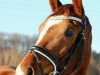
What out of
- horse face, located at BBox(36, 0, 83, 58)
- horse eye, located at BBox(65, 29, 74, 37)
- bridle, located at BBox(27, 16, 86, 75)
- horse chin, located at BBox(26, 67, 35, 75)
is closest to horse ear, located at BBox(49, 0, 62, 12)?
horse face, located at BBox(36, 0, 83, 58)

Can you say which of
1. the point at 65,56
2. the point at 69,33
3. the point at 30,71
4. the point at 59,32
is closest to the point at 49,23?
the point at 59,32

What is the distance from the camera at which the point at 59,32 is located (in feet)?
18.7

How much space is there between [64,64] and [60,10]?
2.58 ft

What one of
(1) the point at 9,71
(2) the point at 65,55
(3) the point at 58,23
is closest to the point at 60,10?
(3) the point at 58,23

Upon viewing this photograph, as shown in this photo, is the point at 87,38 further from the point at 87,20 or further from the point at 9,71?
the point at 9,71

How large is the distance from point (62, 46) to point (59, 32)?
0.64ft

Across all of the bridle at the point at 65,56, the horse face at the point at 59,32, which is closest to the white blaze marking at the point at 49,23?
the horse face at the point at 59,32

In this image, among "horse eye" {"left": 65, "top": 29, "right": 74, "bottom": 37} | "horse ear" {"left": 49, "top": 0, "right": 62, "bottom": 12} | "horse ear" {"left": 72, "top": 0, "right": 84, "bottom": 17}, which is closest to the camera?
"horse eye" {"left": 65, "top": 29, "right": 74, "bottom": 37}

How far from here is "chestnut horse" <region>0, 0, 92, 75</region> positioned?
545cm

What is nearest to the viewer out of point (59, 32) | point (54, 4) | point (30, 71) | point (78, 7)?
point (30, 71)

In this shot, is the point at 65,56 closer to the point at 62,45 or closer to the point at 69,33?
the point at 62,45

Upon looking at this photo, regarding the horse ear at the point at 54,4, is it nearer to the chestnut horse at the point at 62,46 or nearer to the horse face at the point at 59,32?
the chestnut horse at the point at 62,46

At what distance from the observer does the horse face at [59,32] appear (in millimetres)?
5625

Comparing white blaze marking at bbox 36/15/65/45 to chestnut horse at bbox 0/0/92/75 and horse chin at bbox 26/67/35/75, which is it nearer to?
chestnut horse at bbox 0/0/92/75
